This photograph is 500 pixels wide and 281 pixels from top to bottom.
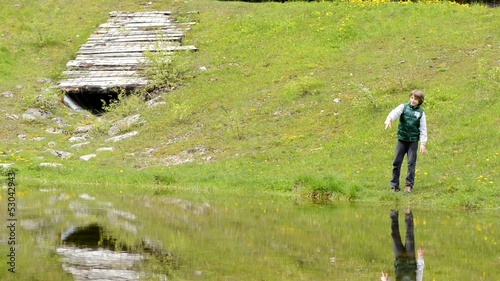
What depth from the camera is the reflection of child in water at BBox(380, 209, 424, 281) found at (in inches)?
314

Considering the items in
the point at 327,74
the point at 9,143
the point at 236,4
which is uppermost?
the point at 236,4

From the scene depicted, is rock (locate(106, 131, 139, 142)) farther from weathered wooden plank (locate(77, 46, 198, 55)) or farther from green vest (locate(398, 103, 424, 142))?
green vest (locate(398, 103, 424, 142))

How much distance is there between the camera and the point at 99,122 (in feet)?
86.3

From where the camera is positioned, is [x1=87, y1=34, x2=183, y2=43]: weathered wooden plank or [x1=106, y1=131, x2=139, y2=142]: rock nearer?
[x1=106, y1=131, x2=139, y2=142]: rock

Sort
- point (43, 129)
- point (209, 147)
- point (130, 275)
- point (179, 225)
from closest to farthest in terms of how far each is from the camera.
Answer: point (130, 275), point (179, 225), point (209, 147), point (43, 129)

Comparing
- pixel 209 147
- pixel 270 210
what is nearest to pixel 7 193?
pixel 270 210

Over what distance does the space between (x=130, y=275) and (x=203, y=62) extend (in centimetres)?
2264

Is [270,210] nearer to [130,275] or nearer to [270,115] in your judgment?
[130,275]

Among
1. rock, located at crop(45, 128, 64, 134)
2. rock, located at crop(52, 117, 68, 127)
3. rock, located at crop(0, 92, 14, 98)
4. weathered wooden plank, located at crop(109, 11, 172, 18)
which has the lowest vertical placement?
rock, located at crop(45, 128, 64, 134)

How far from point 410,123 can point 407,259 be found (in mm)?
7179

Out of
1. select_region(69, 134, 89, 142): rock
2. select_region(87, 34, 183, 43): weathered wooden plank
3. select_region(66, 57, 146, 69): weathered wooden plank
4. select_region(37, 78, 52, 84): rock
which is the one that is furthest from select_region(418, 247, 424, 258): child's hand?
select_region(87, 34, 183, 43): weathered wooden plank

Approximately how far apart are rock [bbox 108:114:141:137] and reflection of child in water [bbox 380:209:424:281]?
15.2 metres

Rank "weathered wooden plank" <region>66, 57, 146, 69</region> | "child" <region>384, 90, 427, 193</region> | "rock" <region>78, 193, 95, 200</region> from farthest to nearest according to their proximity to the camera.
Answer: "weathered wooden plank" <region>66, 57, 146, 69</region> < "child" <region>384, 90, 427, 193</region> < "rock" <region>78, 193, 95, 200</region>

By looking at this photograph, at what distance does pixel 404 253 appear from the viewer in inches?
366
